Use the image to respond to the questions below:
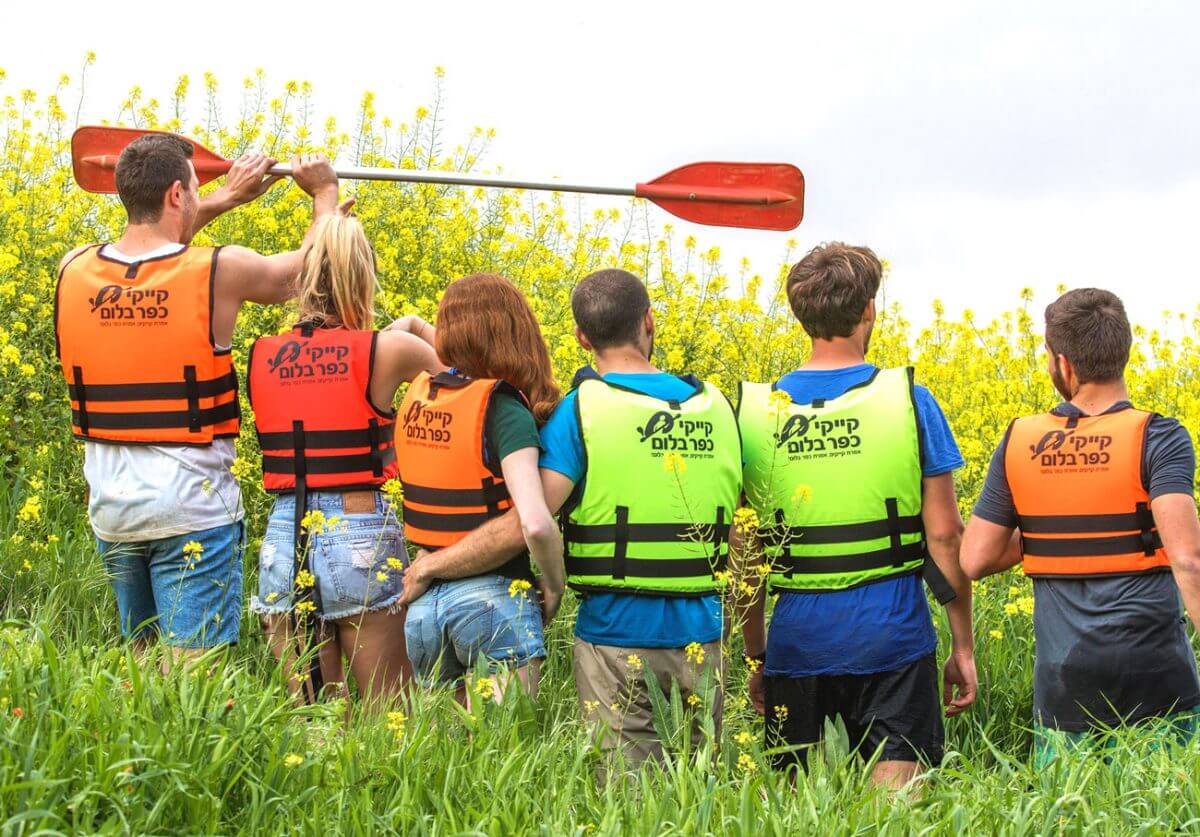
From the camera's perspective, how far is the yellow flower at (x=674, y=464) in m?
3.55

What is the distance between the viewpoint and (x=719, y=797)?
323cm

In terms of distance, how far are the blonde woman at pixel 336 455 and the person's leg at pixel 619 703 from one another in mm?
655

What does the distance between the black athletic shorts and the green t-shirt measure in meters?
1.01

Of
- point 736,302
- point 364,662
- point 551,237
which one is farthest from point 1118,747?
point 551,237

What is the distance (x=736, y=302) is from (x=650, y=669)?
467 centimetres

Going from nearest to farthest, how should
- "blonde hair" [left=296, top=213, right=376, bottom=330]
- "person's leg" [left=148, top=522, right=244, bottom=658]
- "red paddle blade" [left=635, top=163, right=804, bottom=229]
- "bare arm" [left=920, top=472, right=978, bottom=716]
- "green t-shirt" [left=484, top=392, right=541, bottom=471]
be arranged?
"green t-shirt" [left=484, top=392, right=541, bottom=471], "bare arm" [left=920, top=472, right=978, bottom=716], "blonde hair" [left=296, top=213, right=376, bottom=330], "person's leg" [left=148, top=522, right=244, bottom=658], "red paddle blade" [left=635, top=163, right=804, bottom=229]

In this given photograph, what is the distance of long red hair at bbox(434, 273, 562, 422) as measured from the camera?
3645 mm

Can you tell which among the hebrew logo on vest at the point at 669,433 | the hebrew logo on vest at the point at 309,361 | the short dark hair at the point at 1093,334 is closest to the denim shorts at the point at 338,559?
the hebrew logo on vest at the point at 309,361

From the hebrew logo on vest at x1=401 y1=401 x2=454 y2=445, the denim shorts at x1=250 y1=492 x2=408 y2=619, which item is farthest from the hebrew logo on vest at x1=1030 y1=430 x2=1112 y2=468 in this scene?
the denim shorts at x1=250 y1=492 x2=408 y2=619

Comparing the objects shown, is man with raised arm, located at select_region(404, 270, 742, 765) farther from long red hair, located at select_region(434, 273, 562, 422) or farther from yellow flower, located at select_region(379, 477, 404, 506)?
yellow flower, located at select_region(379, 477, 404, 506)

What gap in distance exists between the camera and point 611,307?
3613mm

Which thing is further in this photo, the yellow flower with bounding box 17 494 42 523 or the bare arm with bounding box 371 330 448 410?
the yellow flower with bounding box 17 494 42 523

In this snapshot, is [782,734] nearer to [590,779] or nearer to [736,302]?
[590,779]

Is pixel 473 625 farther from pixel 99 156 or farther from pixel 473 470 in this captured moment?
pixel 99 156
